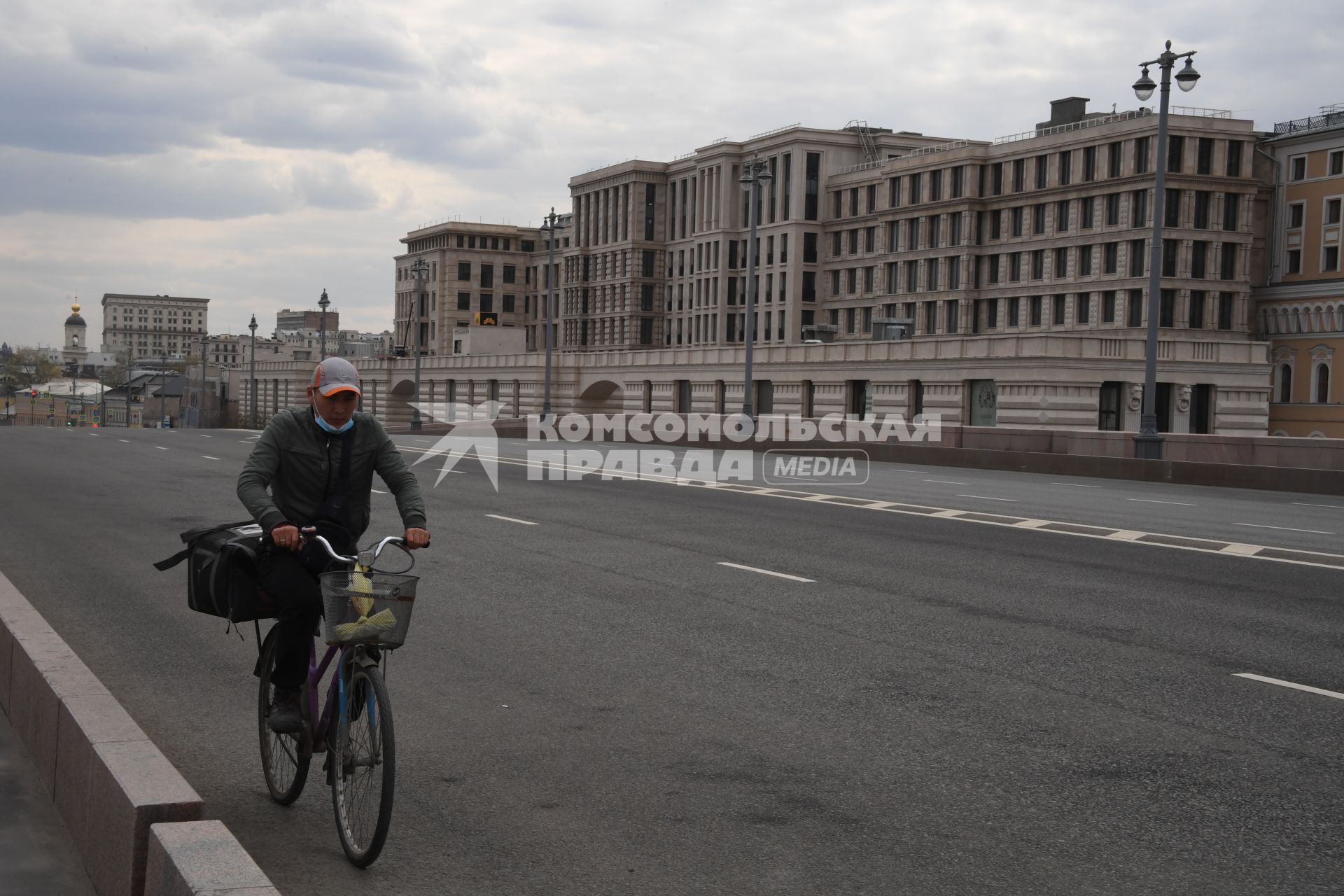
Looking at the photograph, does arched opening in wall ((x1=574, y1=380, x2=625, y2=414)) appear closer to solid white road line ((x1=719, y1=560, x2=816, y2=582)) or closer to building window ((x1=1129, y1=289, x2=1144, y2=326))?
building window ((x1=1129, y1=289, x2=1144, y2=326))

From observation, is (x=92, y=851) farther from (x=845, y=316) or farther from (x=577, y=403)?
(x=845, y=316)

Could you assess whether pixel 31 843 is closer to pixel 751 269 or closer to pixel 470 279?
pixel 751 269

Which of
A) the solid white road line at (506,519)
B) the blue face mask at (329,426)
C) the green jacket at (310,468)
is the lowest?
the solid white road line at (506,519)

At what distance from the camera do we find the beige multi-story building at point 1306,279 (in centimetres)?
8106

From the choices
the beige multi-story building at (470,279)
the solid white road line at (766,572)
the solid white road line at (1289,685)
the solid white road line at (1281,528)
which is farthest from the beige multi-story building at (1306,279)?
the beige multi-story building at (470,279)

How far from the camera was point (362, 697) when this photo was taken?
15.7ft

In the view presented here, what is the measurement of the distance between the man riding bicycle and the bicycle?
0.79 ft

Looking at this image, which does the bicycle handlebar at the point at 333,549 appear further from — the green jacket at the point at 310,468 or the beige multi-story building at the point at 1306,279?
the beige multi-story building at the point at 1306,279

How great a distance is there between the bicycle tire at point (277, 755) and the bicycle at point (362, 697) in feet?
1.31

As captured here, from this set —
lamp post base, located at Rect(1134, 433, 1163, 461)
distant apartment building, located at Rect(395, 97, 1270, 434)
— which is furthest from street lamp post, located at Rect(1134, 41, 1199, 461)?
distant apartment building, located at Rect(395, 97, 1270, 434)

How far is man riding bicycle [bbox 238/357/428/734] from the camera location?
5.20 meters

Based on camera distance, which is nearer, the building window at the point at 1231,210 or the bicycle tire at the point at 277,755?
the bicycle tire at the point at 277,755

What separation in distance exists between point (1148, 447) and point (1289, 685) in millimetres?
23382

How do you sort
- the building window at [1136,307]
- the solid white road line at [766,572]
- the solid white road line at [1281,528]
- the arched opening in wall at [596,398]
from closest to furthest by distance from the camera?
the solid white road line at [766,572], the solid white road line at [1281,528], the building window at [1136,307], the arched opening in wall at [596,398]
